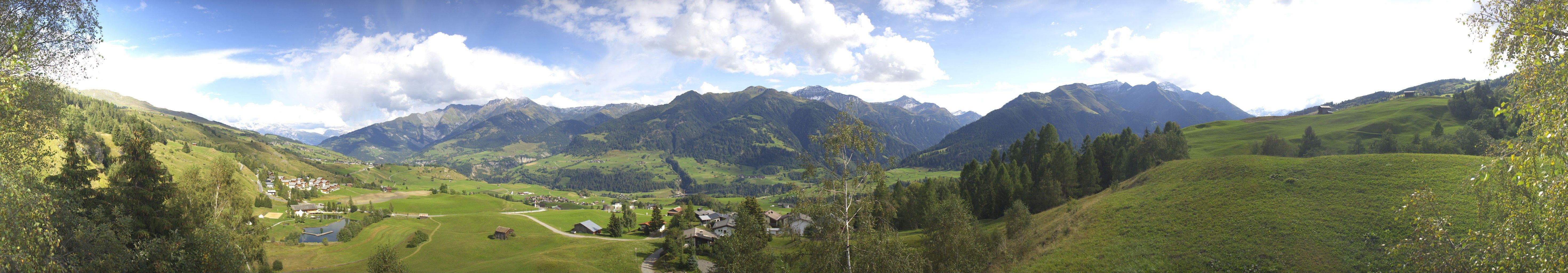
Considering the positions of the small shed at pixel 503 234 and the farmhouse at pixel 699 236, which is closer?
the farmhouse at pixel 699 236

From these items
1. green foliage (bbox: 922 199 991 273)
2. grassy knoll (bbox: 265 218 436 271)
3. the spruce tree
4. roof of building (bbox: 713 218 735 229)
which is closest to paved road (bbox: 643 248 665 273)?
roof of building (bbox: 713 218 735 229)

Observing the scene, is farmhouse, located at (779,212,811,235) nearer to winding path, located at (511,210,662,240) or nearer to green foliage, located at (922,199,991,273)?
green foliage, located at (922,199,991,273)

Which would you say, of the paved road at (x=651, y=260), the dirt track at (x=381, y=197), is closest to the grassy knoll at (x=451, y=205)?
the dirt track at (x=381, y=197)

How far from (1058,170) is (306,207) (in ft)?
577

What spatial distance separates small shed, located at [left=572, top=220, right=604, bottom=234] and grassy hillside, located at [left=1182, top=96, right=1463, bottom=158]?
11281 cm

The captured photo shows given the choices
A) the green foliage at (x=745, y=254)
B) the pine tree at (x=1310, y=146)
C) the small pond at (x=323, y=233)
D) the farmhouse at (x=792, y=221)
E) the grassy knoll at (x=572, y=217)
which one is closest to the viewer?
the farmhouse at (x=792, y=221)

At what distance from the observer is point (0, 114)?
41.5 ft

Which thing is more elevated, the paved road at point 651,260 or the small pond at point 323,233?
the small pond at point 323,233

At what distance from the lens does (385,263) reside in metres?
35.2

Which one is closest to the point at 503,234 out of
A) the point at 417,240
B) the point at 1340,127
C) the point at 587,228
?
the point at 417,240

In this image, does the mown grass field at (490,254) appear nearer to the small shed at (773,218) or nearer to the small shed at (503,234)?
the small shed at (503,234)

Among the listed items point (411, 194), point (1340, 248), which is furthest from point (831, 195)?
point (411, 194)

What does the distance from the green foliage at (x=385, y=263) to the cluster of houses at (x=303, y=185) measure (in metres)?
178

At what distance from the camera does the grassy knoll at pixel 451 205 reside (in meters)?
143
